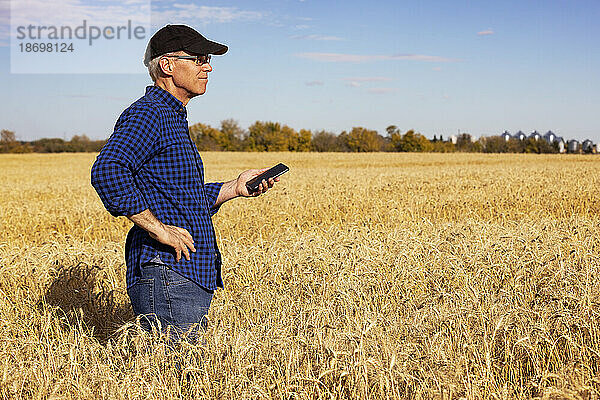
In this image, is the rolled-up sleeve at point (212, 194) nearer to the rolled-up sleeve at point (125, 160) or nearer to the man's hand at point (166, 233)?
the man's hand at point (166, 233)

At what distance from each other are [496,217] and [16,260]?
8940mm

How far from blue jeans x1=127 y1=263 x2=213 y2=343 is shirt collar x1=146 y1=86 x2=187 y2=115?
927 mm

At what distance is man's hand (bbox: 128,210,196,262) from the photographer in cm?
298

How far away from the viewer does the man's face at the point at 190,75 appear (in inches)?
124

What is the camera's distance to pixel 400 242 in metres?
6.62

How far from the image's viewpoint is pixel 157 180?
3.11 metres

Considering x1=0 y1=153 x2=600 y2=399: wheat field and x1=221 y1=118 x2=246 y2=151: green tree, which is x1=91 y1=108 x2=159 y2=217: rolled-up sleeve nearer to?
x1=0 y1=153 x2=600 y2=399: wheat field

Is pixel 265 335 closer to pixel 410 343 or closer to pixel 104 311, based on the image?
pixel 410 343

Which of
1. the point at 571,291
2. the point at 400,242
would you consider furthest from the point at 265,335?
the point at 400,242

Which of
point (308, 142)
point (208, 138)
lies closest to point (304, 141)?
point (308, 142)

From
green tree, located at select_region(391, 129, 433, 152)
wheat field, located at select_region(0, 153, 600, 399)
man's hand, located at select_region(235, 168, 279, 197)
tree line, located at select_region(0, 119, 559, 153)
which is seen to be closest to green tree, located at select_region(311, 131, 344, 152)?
tree line, located at select_region(0, 119, 559, 153)

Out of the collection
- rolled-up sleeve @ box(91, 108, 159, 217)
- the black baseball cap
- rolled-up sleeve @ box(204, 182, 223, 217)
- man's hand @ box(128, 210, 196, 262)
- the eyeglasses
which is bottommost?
man's hand @ box(128, 210, 196, 262)

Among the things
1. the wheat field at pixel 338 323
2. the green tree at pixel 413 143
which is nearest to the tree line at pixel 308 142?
the green tree at pixel 413 143

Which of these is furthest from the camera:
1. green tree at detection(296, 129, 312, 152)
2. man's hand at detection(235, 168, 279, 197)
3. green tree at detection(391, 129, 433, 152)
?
green tree at detection(391, 129, 433, 152)
